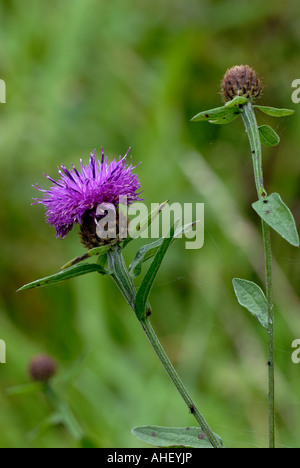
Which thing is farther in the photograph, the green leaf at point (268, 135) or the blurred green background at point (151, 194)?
the blurred green background at point (151, 194)

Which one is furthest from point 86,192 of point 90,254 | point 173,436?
point 173,436

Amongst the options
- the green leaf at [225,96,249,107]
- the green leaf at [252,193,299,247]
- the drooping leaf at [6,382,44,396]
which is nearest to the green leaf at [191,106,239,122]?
the green leaf at [225,96,249,107]

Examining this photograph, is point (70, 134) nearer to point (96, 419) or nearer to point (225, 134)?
point (225, 134)

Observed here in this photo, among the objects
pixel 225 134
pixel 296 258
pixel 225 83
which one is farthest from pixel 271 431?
pixel 225 134

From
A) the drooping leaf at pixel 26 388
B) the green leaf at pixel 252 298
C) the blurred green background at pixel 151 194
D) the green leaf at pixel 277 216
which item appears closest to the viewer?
the green leaf at pixel 277 216

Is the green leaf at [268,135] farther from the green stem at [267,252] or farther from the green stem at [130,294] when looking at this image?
the green stem at [130,294]

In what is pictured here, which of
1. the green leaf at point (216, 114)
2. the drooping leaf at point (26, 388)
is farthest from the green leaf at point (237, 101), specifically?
the drooping leaf at point (26, 388)
